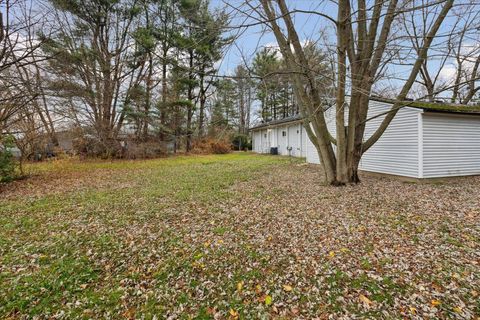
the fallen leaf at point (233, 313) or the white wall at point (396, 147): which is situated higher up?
the white wall at point (396, 147)

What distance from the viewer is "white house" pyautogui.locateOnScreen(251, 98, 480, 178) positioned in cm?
725

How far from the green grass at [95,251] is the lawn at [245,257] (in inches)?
0.7

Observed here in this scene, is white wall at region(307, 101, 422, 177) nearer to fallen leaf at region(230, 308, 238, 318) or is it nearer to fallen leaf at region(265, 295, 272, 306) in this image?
fallen leaf at region(265, 295, 272, 306)

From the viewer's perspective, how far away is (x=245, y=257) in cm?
297

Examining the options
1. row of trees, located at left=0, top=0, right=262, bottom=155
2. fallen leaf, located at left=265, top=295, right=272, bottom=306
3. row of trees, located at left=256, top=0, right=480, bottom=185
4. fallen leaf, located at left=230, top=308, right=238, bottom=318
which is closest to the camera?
fallen leaf, located at left=230, top=308, right=238, bottom=318

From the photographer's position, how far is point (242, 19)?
4.17 meters

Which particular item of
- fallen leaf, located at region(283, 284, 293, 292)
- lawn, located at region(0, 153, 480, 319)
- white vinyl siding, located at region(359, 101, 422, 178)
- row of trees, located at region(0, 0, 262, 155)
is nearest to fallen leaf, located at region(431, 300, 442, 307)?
lawn, located at region(0, 153, 480, 319)

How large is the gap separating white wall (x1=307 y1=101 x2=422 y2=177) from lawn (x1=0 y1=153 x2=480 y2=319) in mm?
2100

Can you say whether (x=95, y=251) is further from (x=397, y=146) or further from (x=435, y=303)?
(x=397, y=146)

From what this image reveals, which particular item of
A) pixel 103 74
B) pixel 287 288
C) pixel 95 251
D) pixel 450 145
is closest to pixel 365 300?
pixel 287 288

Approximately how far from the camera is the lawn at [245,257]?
215 cm

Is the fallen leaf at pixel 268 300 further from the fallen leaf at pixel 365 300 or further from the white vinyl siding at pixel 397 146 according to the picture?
the white vinyl siding at pixel 397 146

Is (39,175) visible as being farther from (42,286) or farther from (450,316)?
(450,316)

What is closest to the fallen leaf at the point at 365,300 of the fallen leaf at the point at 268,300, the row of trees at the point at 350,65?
the fallen leaf at the point at 268,300
